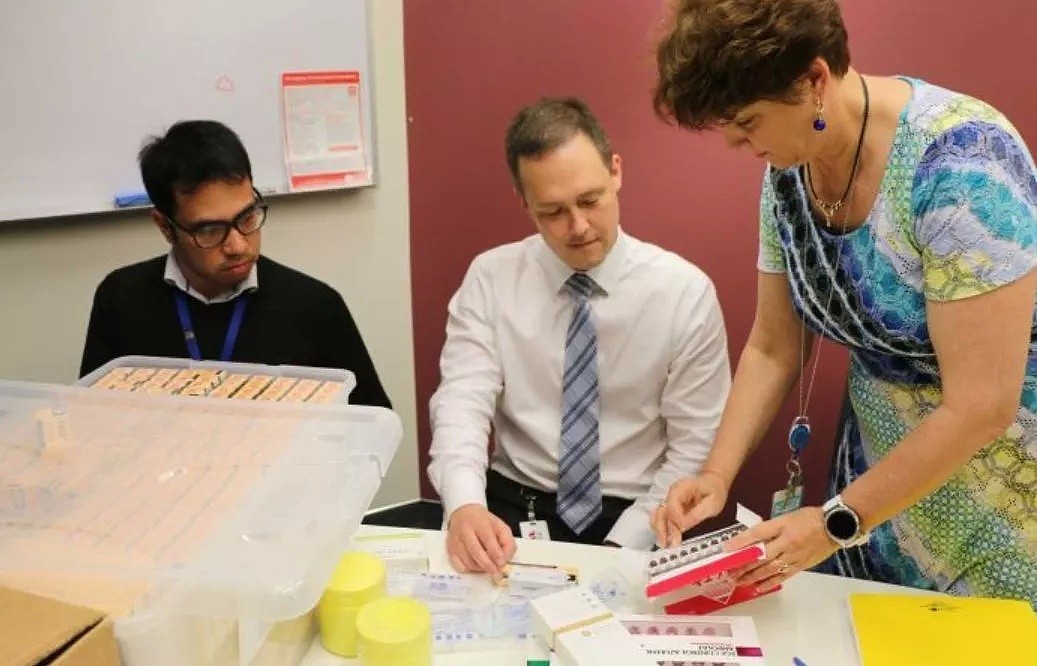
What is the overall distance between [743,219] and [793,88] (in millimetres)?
986

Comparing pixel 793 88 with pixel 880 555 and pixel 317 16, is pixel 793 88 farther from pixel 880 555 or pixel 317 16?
pixel 317 16

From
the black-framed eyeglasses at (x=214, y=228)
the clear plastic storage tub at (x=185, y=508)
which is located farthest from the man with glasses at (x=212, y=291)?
the clear plastic storage tub at (x=185, y=508)

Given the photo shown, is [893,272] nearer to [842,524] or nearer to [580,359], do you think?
[842,524]

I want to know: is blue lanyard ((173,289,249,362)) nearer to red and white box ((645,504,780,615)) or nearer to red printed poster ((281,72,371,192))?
red printed poster ((281,72,371,192))

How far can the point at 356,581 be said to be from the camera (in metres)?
1.06

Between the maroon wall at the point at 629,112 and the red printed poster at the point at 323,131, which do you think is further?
the red printed poster at the point at 323,131

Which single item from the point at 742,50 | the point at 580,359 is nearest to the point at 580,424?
the point at 580,359

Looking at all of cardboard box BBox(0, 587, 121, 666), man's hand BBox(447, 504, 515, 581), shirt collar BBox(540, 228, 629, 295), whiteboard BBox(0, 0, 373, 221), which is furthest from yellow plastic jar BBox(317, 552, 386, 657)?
whiteboard BBox(0, 0, 373, 221)

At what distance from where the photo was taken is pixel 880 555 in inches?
52.6

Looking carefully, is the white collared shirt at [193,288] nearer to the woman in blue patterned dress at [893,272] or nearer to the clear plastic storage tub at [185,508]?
the clear plastic storage tub at [185,508]

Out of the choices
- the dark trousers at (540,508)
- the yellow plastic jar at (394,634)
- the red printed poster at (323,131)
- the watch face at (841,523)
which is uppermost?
the red printed poster at (323,131)

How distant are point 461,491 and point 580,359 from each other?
1.31 feet

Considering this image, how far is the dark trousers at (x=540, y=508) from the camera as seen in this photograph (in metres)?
1.71

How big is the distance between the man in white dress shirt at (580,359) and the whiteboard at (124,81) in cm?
69
